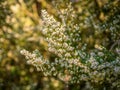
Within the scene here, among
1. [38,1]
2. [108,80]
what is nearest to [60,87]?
[38,1]

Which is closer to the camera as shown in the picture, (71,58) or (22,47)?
(71,58)

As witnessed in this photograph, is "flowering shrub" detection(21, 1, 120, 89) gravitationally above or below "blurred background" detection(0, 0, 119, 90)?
below

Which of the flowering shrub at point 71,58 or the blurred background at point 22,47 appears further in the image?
the blurred background at point 22,47

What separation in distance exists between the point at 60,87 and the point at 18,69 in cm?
159

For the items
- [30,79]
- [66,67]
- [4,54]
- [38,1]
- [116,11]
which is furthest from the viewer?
[30,79]

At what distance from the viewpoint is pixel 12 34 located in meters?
13.5

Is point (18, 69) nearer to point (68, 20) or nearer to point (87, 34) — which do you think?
point (87, 34)

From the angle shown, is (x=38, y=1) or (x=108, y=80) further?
(x=38, y=1)

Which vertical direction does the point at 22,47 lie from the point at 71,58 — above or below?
above

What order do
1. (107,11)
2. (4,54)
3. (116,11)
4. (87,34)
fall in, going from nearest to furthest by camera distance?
1. (116,11)
2. (107,11)
3. (87,34)
4. (4,54)

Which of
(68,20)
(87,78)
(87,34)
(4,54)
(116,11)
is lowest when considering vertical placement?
(87,78)

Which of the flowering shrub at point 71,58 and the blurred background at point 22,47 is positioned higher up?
the blurred background at point 22,47

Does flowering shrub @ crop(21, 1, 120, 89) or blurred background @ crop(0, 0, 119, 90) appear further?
blurred background @ crop(0, 0, 119, 90)

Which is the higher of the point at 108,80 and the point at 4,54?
the point at 4,54
